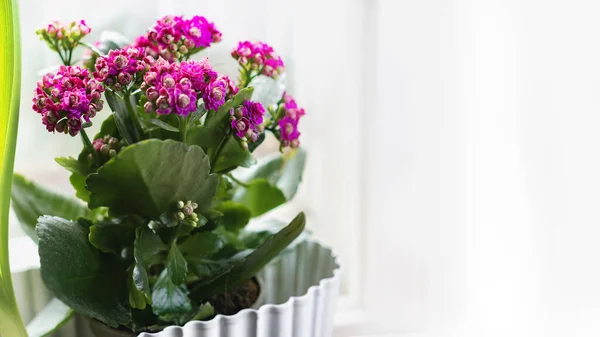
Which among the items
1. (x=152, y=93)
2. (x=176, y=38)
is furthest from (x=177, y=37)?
(x=152, y=93)

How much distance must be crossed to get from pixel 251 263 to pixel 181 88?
0.21 meters

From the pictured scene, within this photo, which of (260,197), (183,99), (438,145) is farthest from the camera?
(438,145)

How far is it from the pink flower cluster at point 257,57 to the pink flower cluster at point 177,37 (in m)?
0.04

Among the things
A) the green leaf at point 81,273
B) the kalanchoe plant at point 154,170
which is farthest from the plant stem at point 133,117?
the green leaf at point 81,273

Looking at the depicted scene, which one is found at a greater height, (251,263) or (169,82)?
(169,82)

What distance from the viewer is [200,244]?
2.08 ft

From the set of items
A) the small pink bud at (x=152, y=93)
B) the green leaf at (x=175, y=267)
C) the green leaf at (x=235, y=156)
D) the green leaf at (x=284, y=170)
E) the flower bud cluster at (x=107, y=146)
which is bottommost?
the green leaf at (x=175, y=267)

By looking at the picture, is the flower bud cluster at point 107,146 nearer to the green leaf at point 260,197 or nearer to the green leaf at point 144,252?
the green leaf at point 144,252

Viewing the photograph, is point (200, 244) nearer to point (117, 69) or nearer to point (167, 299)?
point (167, 299)

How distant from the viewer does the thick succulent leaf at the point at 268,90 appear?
2.16 feet

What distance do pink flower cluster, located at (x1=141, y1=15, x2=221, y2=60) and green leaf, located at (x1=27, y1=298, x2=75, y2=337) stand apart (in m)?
0.30

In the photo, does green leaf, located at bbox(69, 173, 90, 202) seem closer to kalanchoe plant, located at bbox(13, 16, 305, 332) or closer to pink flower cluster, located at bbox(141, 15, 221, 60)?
kalanchoe plant, located at bbox(13, 16, 305, 332)

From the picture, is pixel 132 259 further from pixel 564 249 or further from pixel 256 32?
pixel 564 249

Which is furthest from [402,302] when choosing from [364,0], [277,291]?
[364,0]
